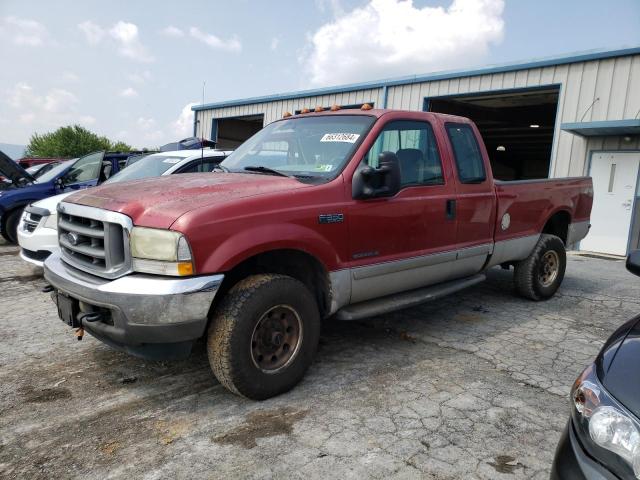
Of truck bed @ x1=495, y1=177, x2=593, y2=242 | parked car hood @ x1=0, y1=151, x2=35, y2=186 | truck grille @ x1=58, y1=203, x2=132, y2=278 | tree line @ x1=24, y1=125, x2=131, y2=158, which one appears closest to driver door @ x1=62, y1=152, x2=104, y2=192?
parked car hood @ x1=0, y1=151, x2=35, y2=186

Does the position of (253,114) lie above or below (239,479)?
above

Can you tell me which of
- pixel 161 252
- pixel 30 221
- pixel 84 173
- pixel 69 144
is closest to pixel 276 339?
pixel 161 252

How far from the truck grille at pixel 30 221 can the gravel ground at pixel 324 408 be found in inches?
61.2

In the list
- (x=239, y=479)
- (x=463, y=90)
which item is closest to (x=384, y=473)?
(x=239, y=479)

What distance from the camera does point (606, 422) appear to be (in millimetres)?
1637

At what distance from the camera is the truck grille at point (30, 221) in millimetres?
6004

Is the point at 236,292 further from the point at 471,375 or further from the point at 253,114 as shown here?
the point at 253,114

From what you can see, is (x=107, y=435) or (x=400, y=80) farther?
(x=400, y=80)

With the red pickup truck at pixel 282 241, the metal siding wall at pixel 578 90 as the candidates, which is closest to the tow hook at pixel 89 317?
the red pickup truck at pixel 282 241

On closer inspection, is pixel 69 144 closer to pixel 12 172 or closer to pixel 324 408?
pixel 12 172

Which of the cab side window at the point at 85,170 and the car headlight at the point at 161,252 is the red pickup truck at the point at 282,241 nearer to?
the car headlight at the point at 161,252

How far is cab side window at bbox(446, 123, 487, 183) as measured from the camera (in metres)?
4.48

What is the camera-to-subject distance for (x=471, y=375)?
3.61 metres

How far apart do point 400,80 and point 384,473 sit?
41.0 ft
